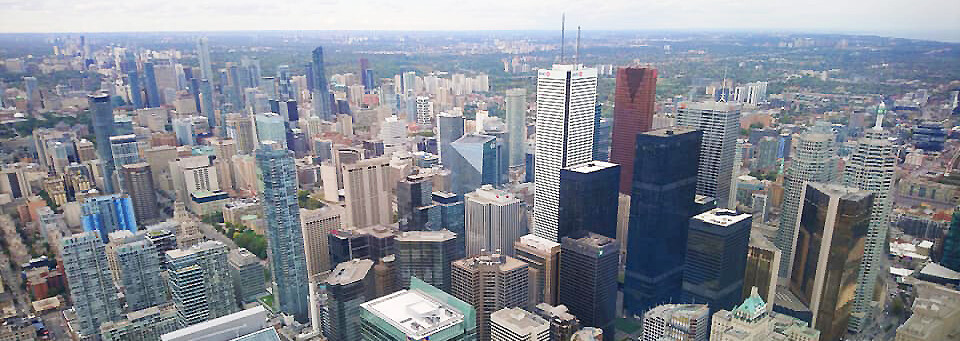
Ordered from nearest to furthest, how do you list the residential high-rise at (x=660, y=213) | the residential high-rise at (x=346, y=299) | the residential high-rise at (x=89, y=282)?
1. the residential high-rise at (x=346, y=299)
2. the residential high-rise at (x=89, y=282)
3. the residential high-rise at (x=660, y=213)

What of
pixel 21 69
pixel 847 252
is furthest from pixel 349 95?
pixel 847 252

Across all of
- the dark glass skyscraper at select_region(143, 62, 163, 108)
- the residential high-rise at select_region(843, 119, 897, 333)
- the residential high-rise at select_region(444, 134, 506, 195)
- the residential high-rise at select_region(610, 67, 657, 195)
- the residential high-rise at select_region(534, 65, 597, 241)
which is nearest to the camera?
the residential high-rise at select_region(843, 119, 897, 333)

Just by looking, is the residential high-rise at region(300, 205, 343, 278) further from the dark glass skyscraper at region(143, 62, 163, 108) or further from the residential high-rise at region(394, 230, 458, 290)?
the dark glass skyscraper at region(143, 62, 163, 108)

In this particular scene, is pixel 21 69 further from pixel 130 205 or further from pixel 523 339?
pixel 523 339

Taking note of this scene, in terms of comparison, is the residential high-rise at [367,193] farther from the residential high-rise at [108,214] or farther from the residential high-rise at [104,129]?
the residential high-rise at [104,129]

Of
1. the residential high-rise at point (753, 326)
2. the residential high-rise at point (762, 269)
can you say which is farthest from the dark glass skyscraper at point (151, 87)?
the residential high-rise at point (753, 326)

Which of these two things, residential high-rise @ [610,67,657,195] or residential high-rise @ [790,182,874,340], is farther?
residential high-rise @ [610,67,657,195]

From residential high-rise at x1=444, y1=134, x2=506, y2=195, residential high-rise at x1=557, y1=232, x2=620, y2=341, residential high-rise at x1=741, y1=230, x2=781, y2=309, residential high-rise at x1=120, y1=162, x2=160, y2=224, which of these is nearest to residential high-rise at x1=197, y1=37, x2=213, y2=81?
residential high-rise at x1=120, y1=162, x2=160, y2=224
